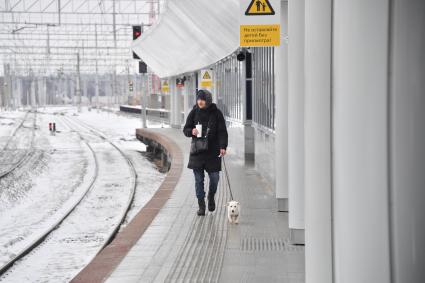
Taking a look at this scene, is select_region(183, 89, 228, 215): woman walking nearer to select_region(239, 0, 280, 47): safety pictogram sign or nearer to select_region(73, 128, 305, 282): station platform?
select_region(73, 128, 305, 282): station platform

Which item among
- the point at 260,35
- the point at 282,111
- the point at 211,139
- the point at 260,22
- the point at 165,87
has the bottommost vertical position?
the point at 211,139

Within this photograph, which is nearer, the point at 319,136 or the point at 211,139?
the point at 319,136

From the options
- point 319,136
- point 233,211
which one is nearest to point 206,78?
point 233,211

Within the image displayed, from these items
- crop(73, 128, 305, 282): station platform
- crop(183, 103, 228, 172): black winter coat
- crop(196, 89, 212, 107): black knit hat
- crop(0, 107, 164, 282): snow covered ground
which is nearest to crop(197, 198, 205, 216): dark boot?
crop(73, 128, 305, 282): station platform

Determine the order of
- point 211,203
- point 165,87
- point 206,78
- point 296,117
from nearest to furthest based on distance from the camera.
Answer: point 296,117 → point 211,203 → point 206,78 → point 165,87

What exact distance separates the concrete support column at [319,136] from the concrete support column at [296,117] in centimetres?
255

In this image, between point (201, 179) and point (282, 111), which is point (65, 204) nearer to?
point (201, 179)

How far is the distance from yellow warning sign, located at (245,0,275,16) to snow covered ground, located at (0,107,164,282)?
11.6 feet

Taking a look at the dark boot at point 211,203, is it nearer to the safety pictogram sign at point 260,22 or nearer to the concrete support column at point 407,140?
the safety pictogram sign at point 260,22

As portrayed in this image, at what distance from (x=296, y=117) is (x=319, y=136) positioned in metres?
3.02

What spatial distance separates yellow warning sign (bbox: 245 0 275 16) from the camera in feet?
25.3

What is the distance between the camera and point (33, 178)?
1764 centimetres

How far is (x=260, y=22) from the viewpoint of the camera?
305 inches

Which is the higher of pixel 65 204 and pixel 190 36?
pixel 190 36
